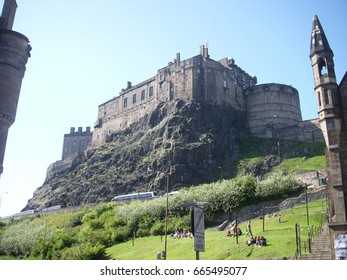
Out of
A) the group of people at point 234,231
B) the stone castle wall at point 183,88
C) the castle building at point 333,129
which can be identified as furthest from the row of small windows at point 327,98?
the stone castle wall at point 183,88

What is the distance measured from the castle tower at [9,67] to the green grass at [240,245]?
1559cm

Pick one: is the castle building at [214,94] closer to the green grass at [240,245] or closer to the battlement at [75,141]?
the battlement at [75,141]

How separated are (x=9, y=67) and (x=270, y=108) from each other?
223 feet

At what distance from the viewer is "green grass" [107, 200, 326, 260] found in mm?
26844

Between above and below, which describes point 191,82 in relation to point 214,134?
above

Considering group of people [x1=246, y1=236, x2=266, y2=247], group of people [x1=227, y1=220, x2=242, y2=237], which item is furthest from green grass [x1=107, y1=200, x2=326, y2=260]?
group of people [x1=227, y1=220, x2=242, y2=237]

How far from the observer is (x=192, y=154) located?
70812 mm

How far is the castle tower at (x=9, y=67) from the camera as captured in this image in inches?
975

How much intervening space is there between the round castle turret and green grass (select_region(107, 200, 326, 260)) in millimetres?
43547

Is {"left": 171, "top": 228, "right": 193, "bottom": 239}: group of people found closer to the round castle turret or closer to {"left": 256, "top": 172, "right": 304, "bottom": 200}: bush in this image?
{"left": 256, "top": 172, "right": 304, "bottom": 200}: bush
